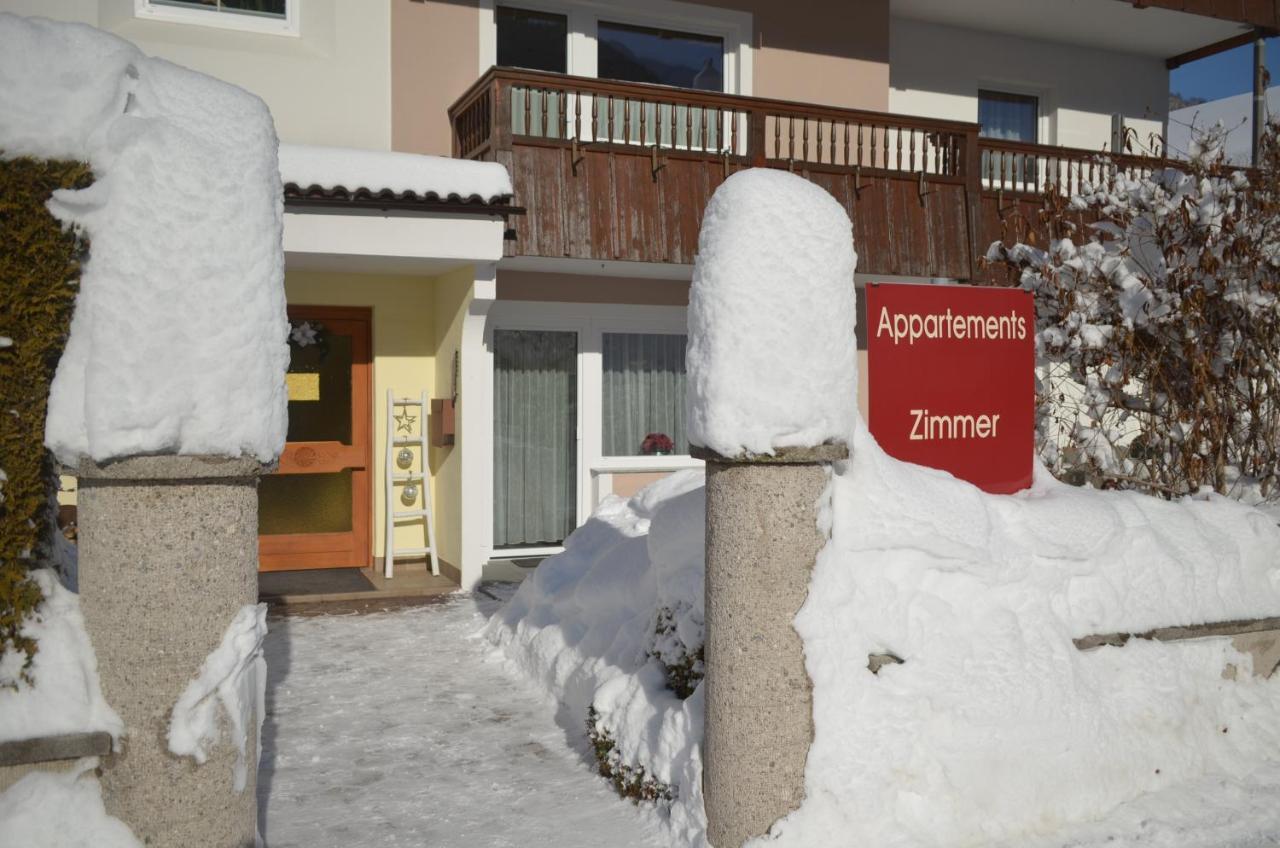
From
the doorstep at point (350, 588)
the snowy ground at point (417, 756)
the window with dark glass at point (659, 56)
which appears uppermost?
the window with dark glass at point (659, 56)

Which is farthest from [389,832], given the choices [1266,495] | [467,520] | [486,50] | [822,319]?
[486,50]

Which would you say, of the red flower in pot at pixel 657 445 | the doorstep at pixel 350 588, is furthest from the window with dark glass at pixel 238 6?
the red flower in pot at pixel 657 445

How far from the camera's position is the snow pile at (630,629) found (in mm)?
4594

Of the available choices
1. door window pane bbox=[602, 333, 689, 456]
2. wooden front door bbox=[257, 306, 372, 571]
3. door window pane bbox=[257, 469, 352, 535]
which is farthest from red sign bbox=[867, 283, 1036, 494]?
door window pane bbox=[257, 469, 352, 535]

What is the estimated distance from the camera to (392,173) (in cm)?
883

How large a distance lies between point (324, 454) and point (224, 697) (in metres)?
6.87

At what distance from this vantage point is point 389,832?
4.46 metres

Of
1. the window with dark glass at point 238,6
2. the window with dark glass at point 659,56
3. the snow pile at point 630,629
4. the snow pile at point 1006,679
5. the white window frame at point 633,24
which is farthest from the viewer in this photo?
the window with dark glass at point 659,56

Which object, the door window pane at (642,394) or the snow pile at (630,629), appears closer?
the snow pile at (630,629)

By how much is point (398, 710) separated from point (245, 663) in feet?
8.45

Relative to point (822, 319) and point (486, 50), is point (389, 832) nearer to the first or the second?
point (822, 319)

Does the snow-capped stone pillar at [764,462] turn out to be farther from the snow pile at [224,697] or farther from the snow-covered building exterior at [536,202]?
the snow-covered building exterior at [536,202]

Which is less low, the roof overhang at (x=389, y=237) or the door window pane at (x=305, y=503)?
the roof overhang at (x=389, y=237)

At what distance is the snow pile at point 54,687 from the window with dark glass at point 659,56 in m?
9.57
